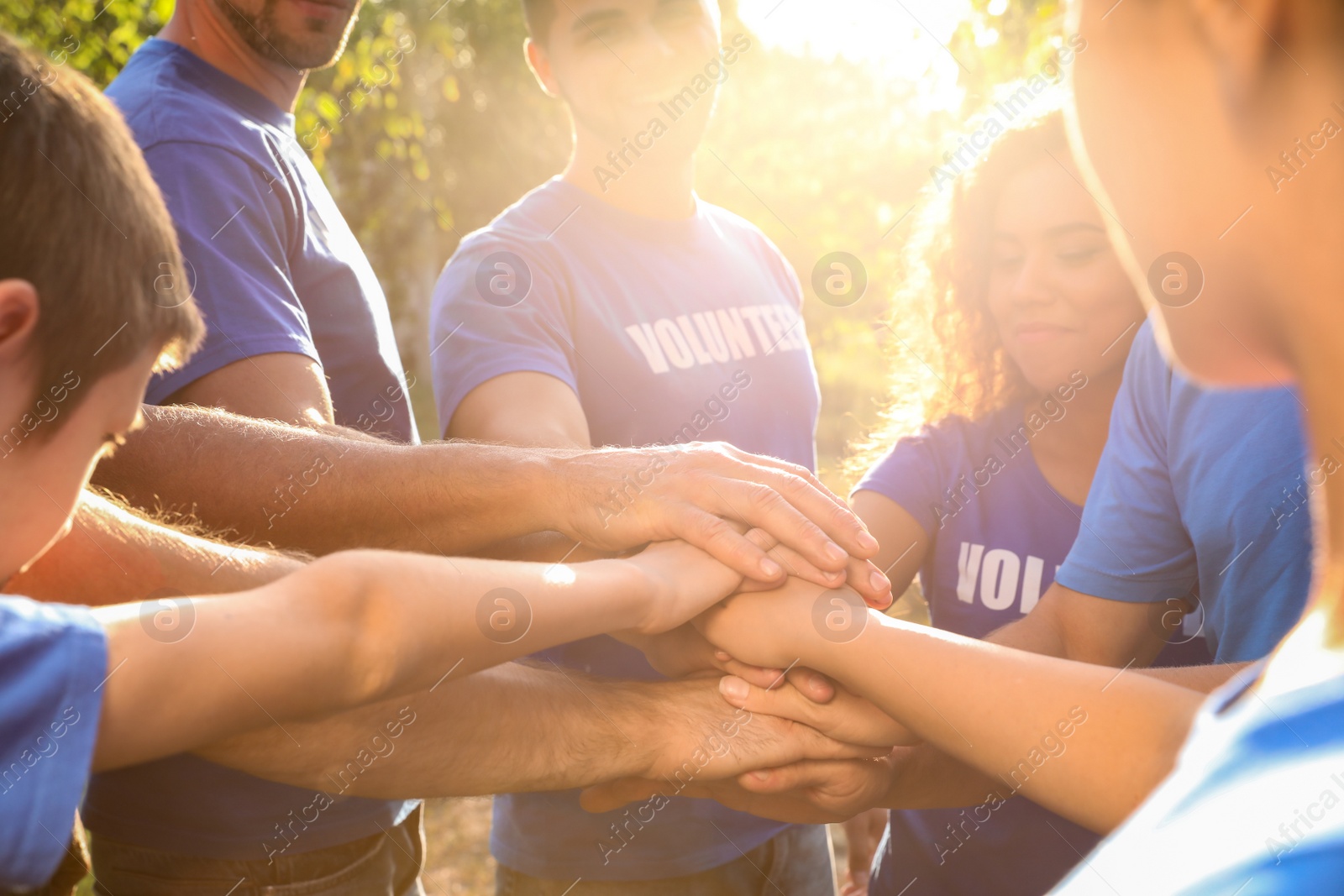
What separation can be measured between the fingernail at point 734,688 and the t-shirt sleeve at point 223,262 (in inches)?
45.0

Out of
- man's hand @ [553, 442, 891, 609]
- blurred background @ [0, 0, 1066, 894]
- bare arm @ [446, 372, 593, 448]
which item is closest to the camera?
man's hand @ [553, 442, 891, 609]

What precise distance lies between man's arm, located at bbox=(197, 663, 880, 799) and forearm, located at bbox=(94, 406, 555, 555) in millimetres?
340

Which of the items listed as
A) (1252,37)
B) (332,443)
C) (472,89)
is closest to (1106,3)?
(1252,37)

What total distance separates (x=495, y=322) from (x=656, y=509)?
0.64m

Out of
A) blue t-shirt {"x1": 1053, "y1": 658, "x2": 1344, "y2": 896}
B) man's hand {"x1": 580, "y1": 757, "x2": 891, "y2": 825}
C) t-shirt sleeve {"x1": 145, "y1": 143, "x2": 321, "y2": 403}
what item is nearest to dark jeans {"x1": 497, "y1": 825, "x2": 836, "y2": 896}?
man's hand {"x1": 580, "y1": 757, "x2": 891, "y2": 825}

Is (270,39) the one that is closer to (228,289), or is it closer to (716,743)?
(228,289)

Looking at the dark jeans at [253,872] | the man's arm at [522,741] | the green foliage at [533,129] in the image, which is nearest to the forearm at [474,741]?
the man's arm at [522,741]

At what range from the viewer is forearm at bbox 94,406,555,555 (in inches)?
75.2

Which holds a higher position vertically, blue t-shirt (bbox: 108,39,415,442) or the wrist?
blue t-shirt (bbox: 108,39,415,442)

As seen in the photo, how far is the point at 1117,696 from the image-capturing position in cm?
170

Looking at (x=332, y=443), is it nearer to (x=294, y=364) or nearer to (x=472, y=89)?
(x=294, y=364)

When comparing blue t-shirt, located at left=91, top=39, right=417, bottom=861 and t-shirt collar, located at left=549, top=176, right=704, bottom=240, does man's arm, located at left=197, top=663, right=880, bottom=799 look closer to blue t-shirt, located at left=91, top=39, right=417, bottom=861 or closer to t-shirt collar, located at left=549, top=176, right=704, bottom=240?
blue t-shirt, located at left=91, top=39, right=417, bottom=861

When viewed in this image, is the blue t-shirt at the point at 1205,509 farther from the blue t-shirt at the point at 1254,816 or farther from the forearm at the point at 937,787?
the blue t-shirt at the point at 1254,816

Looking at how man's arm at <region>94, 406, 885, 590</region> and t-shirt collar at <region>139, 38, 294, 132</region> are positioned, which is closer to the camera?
man's arm at <region>94, 406, 885, 590</region>
